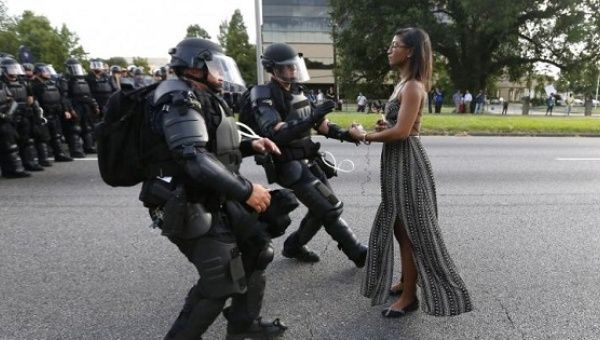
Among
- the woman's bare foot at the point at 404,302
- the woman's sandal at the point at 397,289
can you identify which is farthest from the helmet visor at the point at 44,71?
the woman's bare foot at the point at 404,302

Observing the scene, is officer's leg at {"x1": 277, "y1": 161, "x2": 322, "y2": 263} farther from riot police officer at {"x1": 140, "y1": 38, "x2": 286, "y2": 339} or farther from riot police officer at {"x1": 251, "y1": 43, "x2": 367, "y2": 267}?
riot police officer at {"x1": 140, "y1": 38, "x2": 286, "y2": 339}

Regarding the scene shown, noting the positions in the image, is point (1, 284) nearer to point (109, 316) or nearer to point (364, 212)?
point (109, 316)

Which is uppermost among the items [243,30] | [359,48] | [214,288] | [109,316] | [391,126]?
[243,30]

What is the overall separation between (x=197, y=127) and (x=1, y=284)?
2395mm

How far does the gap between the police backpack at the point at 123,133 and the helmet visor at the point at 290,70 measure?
46.5 inches

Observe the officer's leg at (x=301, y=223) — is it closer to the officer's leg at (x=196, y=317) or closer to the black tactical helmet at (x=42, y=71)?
the officer's leg at (x=196, y=317)

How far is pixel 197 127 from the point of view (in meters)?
1.96

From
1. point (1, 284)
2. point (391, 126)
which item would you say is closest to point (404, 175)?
point (391, 126)

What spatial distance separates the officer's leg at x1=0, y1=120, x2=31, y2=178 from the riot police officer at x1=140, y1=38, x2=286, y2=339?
6.15 metres

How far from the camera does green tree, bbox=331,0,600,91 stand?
26.9 metres

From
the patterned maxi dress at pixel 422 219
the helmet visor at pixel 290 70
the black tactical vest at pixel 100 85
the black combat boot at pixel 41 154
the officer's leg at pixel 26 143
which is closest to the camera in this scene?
the patterned maxi dress at pixel 422 219

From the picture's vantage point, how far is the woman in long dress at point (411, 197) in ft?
8.36

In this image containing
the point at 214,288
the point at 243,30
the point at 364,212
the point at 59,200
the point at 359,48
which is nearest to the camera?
the point at 214,288

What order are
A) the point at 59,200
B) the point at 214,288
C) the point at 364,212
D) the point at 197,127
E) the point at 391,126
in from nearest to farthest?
1. the point at 197,127
2. the point at 214,288
3. the point at 391,126
4. the point at 364,212
5. the point at 59,200
